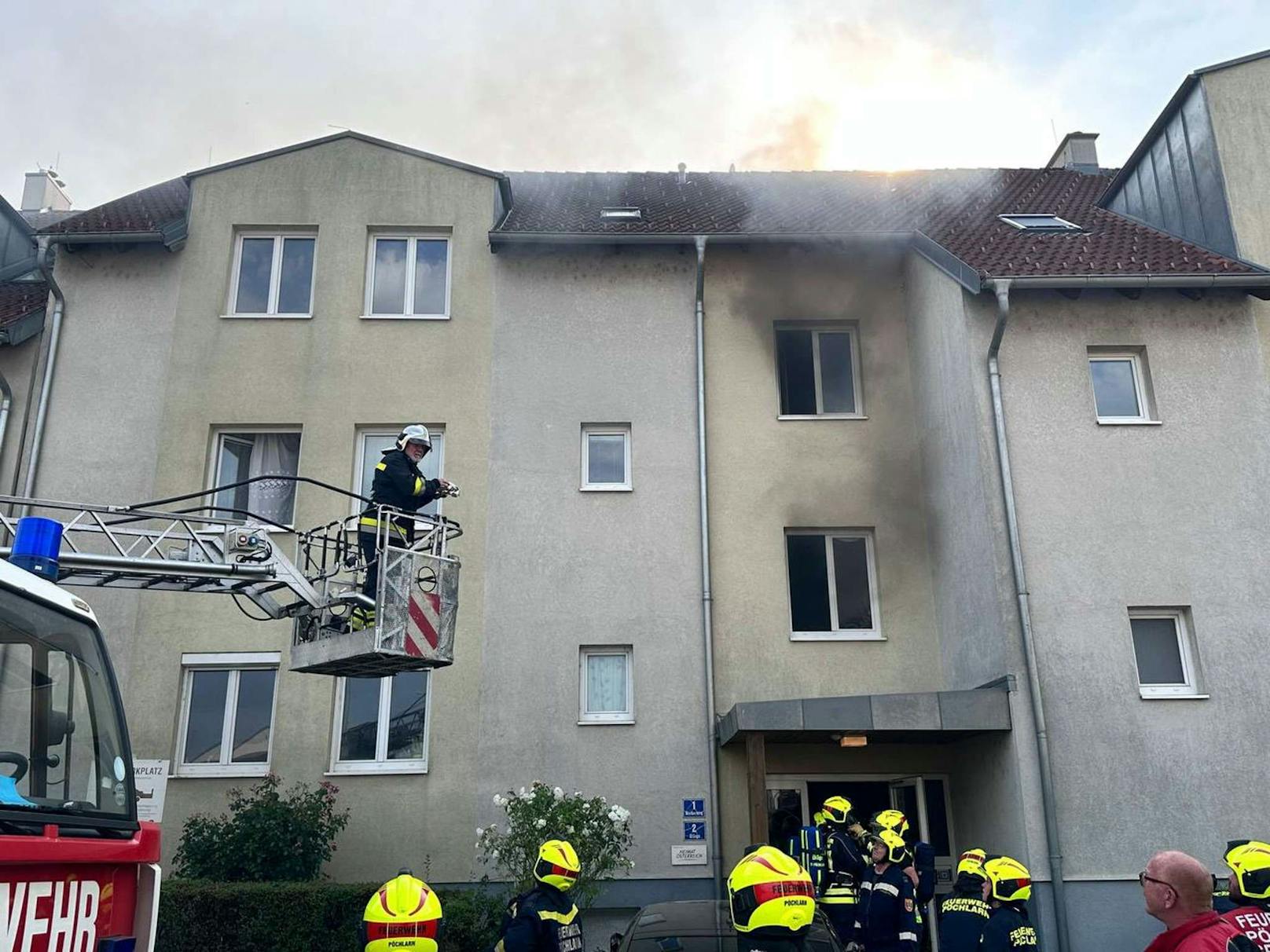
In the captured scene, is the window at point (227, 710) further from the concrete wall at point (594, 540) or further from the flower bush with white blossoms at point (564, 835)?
the flower bush with white blossoms at point (564, 835)

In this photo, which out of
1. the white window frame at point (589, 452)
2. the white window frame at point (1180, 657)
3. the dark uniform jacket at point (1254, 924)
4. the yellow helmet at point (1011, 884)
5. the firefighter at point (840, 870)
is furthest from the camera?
the white window frame at point (589, 452)

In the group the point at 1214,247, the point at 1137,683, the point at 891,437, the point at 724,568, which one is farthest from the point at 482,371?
the point at 1214,247

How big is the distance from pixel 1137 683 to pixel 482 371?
8073mm

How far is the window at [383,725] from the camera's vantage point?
38.9ft

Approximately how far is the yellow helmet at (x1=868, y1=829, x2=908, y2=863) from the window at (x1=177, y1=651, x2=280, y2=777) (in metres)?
6.80

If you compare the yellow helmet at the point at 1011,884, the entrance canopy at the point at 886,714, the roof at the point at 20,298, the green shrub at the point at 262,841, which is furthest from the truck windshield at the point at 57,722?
the roof at the point at 20,298

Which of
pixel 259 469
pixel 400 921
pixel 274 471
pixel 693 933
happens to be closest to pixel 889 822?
pixel 693 933

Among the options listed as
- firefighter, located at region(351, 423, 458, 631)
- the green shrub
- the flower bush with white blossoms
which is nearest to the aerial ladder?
firefighter, located at region(351, 423, 458, 631)

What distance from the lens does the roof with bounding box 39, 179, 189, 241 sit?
13.3m

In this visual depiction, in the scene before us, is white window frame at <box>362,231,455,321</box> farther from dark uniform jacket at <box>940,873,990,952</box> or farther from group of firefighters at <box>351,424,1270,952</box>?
dark uniform jacket at <box>940,873,990,952</box>

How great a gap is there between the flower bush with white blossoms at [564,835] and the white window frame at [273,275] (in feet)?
22.1

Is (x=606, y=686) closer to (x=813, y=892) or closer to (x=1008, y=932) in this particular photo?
(x=1008, y=932)

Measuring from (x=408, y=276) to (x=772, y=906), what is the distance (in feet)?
34.4

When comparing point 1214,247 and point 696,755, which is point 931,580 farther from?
point 1214,247
